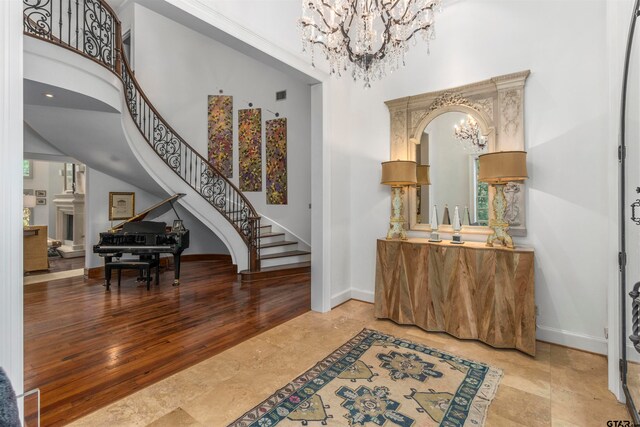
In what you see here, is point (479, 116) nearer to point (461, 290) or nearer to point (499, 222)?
point (499, 222)

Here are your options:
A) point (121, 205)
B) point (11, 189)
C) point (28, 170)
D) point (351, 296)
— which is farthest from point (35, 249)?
point (351, 296)

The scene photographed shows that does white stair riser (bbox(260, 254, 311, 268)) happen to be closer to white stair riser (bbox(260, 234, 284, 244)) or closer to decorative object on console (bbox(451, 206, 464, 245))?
white stair riser (bbox(260, 234, 284, 244))

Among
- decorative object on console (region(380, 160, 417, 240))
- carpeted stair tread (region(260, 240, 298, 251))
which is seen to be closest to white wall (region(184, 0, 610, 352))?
decorative object on console (region(380, 160, 417, 240))

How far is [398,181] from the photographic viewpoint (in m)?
3.34

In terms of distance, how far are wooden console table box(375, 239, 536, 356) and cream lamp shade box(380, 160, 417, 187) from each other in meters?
0.69

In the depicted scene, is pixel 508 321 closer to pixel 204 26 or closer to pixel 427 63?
pixel 427 63

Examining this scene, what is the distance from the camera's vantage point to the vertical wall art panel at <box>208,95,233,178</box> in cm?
772

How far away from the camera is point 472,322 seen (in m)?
2.91

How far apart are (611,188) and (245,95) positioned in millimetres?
7573

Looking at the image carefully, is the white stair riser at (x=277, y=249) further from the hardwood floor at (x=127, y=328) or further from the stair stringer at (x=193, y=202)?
the hardwood floor at (x=127, y=328)

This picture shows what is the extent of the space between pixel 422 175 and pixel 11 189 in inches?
140

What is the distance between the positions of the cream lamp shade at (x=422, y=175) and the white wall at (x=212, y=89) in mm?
4024

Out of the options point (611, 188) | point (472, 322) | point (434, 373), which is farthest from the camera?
point (472, 322)

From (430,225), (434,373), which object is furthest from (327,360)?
(430,225)
